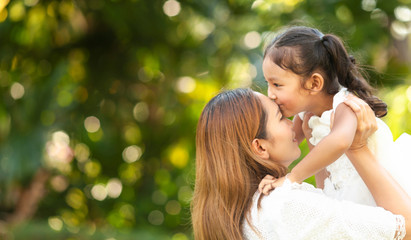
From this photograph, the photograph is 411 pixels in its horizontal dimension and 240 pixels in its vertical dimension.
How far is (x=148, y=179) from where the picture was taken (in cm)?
608

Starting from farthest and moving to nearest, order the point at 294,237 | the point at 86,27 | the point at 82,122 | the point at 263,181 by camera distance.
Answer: the point at 86,27 → the point at 82,122 → the point at 263,181 → the point at 294,237

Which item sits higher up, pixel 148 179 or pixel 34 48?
pixel 34 48

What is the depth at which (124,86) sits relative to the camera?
596 cm

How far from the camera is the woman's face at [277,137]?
70.7 inches

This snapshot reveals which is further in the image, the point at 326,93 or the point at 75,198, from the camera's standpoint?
the point at 75,198

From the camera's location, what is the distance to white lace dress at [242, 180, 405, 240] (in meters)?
1.55

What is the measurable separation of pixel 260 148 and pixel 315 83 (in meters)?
0.35

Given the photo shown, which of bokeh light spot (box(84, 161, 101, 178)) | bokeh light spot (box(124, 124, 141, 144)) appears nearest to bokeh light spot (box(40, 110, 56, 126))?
bokeh light spot (box(124, 124, 141, 144))

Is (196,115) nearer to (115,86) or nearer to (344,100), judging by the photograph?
(115,86)

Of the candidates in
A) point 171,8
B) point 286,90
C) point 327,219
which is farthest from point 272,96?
point 171,8

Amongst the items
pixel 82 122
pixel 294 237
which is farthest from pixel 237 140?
pixel 82 122

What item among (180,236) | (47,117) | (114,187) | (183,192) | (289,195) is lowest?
(289,195)

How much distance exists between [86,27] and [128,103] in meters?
0.91

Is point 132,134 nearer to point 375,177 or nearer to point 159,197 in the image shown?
point 159,197
